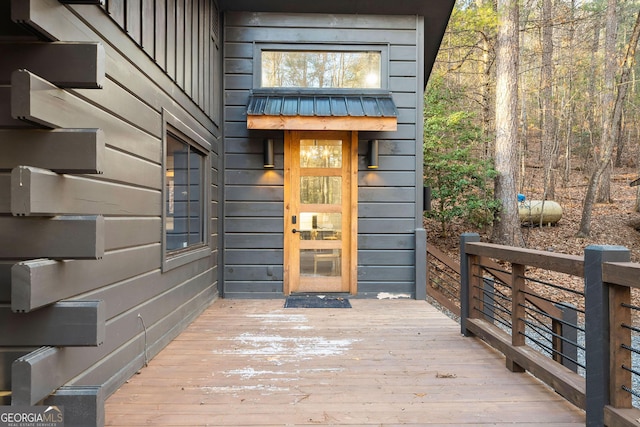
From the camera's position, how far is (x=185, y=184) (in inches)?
149

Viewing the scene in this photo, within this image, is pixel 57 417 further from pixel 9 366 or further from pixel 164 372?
pixel 164 372

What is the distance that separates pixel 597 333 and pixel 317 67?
13.9ft

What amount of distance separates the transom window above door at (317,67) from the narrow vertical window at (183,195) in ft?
4.97

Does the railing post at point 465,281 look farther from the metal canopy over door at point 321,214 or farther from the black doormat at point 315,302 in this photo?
the metal canopy over door at point 321,214

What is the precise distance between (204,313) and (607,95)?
11.9 metres

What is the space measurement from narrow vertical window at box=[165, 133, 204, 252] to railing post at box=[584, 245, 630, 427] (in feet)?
9.40

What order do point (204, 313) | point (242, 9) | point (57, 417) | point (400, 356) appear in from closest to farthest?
point (57, 417) < point (400, 356) < point (204, 313) < point (242, 9)

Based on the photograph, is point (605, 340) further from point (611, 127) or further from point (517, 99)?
point (611, 127)

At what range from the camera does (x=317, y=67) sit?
5.01 metres

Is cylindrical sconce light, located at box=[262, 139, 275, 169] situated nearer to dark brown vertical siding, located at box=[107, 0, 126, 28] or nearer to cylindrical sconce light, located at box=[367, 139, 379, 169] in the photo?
cylindrical sconce light, located at box=[367, 139, 379, 169]

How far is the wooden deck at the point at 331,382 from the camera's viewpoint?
6.68 feet

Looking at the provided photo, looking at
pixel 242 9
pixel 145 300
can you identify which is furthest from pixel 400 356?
pixel 242 9

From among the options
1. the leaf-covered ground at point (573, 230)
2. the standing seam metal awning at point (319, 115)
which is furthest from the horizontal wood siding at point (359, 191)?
the leaf-covered ground at point (573, 230)

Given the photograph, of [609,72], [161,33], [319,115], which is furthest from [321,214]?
[609,72]
